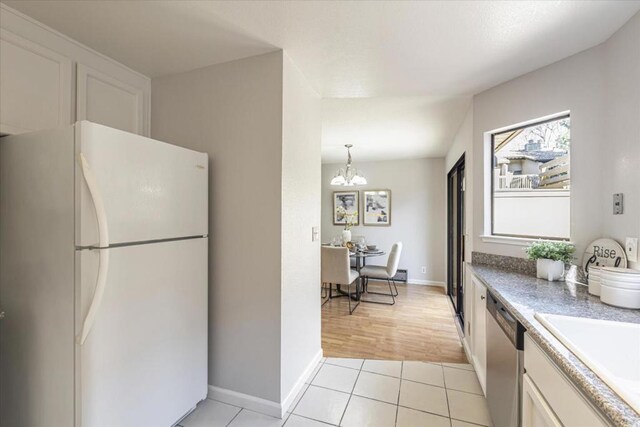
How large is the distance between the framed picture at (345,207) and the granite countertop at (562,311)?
137 inches

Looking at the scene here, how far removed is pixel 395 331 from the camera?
313cm

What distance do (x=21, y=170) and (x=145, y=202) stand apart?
0.58 metres

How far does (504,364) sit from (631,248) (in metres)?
0.87

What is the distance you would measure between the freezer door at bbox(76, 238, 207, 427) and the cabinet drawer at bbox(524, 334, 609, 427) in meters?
1.74

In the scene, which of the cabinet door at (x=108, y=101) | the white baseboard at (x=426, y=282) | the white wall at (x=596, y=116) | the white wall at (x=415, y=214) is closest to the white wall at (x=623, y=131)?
the white wall at (x=596, y=116)

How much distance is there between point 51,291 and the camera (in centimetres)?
129

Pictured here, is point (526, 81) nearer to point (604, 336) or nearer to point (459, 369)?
point (604, 336)

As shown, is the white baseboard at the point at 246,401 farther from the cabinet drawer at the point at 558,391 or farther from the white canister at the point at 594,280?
the white canister at the point at 594,280

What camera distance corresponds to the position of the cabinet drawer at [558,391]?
0.76 metres

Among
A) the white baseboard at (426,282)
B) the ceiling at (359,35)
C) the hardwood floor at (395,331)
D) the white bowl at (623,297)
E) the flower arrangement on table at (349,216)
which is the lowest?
the hardwood floor at (395,331)

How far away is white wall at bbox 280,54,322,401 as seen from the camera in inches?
72.8

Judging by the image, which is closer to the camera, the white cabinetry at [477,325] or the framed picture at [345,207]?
the white cabinetry at [477,325]

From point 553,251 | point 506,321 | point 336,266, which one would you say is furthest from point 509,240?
point 336,266

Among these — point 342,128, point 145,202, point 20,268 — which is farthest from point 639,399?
point 342,128
